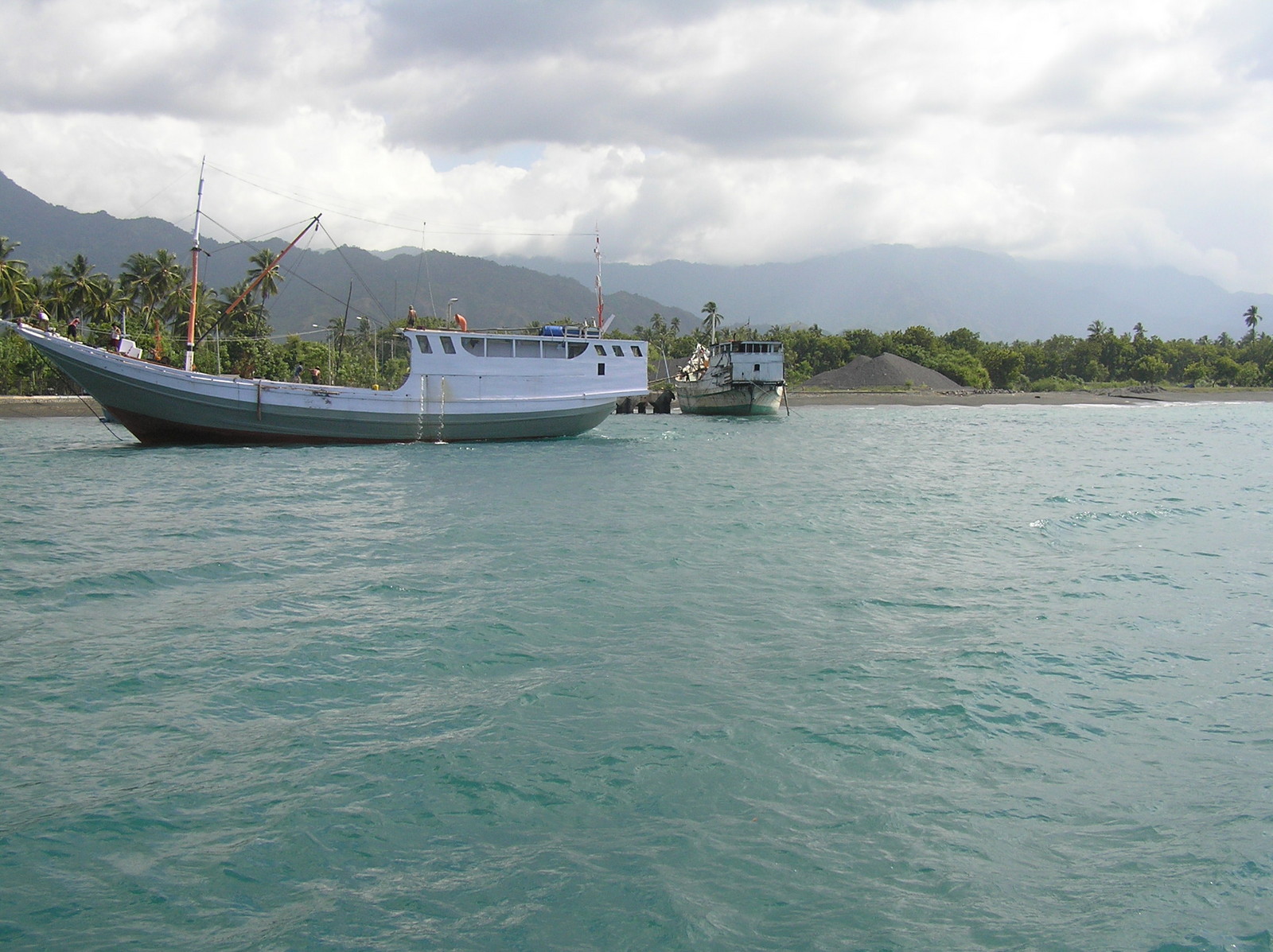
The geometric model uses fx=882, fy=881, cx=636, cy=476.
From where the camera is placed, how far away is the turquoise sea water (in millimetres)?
5102

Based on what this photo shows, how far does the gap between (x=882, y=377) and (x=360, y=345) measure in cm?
6005

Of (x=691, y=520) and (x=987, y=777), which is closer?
(x=987, y=777)

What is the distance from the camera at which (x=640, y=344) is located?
39.1m

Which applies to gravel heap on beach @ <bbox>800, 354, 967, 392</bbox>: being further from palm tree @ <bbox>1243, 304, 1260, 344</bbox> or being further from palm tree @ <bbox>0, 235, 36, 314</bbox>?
palm tree @ <bbox>0, 235, 36, 314</bbox>

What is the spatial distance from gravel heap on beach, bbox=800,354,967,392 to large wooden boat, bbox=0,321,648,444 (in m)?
67.1

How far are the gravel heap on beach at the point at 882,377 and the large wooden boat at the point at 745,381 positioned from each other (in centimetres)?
3884

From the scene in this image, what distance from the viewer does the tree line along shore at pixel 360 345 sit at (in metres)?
58.2

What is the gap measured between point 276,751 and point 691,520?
12.3 m

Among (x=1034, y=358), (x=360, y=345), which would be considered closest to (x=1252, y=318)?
(x=1034, y=358)

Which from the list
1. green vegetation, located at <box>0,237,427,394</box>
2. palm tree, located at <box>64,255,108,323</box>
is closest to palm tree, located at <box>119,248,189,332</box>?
green vegetation, located at <box>0,237,427,394</box>

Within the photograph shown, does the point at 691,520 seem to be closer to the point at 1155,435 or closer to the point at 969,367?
the point at 1155,435

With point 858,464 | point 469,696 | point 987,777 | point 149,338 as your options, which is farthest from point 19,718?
point 149,338

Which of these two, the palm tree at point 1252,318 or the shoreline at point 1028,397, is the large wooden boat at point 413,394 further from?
the palm tree at point 1252,318

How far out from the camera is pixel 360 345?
3915 inches
